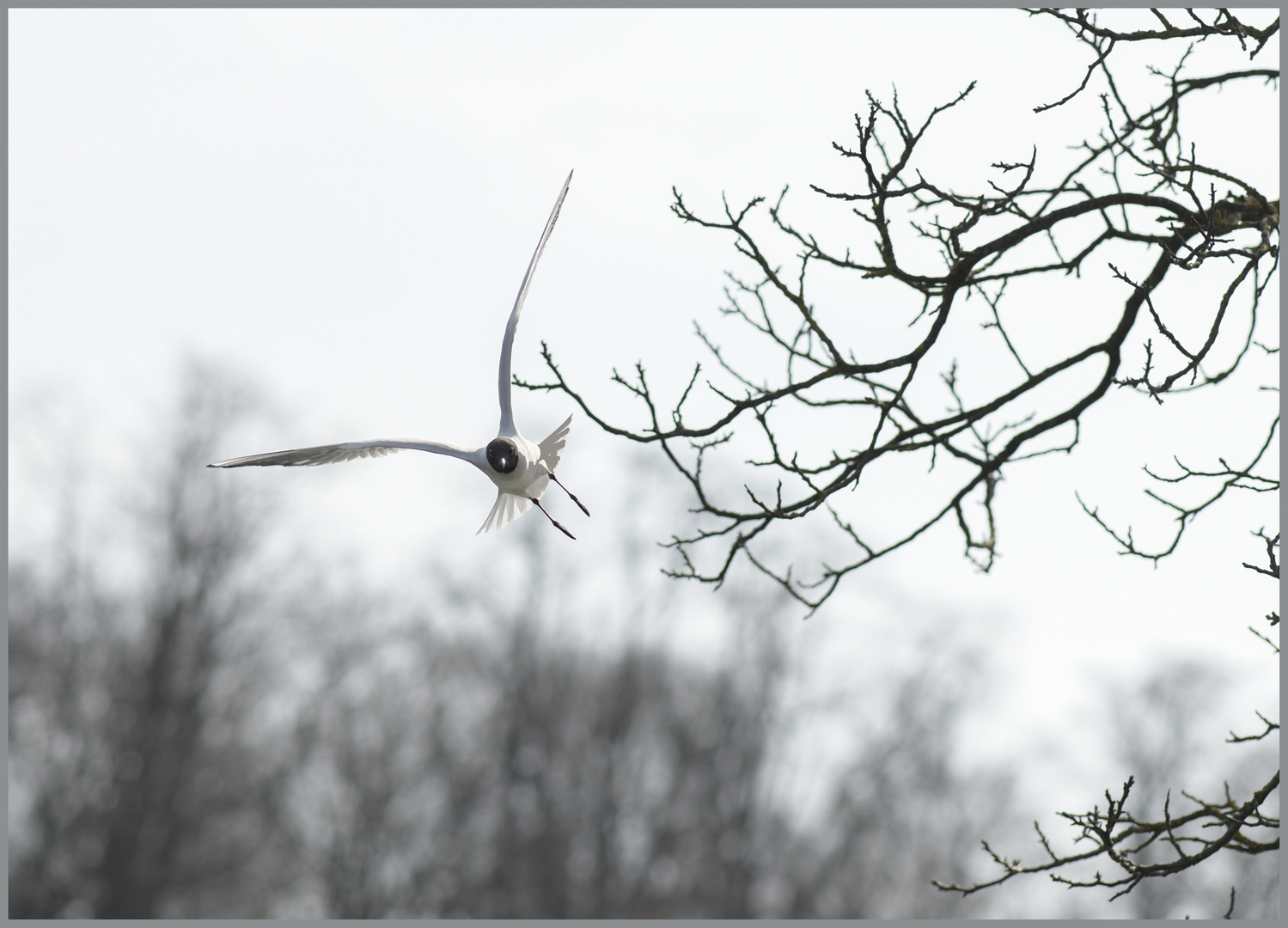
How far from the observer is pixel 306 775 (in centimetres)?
2442

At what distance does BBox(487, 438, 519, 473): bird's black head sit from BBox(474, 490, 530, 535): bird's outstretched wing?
33 centimetres

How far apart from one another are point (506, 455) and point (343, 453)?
76 centimetres

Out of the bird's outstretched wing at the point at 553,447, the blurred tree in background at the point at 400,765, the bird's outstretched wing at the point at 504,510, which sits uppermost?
the bird's outstretched wing at the point at 553,447

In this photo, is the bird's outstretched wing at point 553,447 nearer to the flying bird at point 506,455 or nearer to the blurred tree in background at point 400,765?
the flying bird at point 506,455

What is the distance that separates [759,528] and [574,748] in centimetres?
2283

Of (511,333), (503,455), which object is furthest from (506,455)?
(511,333)

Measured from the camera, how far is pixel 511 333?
9.92 feet

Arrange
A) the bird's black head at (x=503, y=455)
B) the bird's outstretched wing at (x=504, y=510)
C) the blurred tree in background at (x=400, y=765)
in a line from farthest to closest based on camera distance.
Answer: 1. the blurred tree in background at (x=400, y=765)
2. the bird's outstretched wing at (x=504, y=510)
3. the bird's black head at (x=503, y=455)

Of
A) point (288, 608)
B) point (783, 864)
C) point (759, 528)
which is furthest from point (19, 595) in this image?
point (759, 528)

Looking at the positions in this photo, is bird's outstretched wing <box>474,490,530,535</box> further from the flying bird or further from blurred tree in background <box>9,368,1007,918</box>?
blurred tree in background <box>9,368,1007,918</box>

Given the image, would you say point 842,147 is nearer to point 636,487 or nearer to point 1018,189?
point 1018,189

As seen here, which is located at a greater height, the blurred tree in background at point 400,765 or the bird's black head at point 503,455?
the bird's black head at point 503,455

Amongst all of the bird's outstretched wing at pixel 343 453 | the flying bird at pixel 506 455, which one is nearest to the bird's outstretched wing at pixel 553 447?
the flying bird at pixel 506 455

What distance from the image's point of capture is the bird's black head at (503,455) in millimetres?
2605
